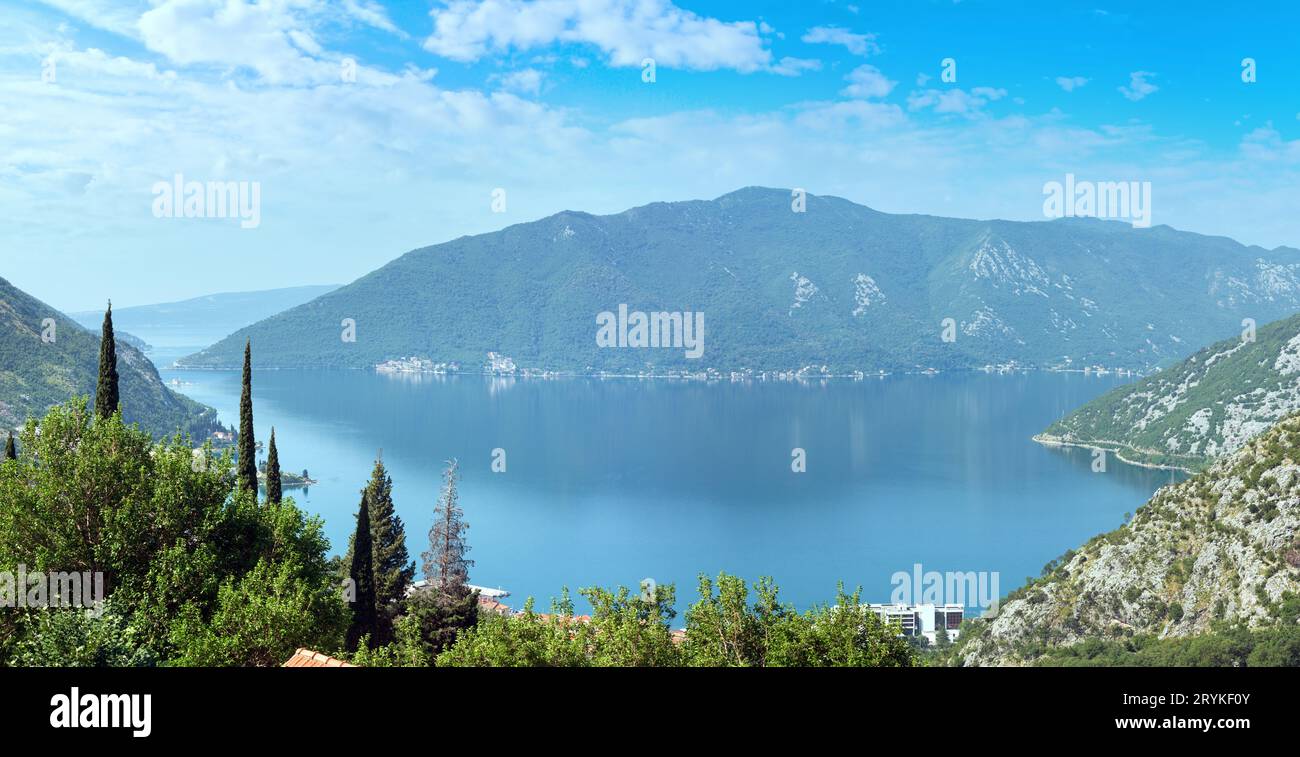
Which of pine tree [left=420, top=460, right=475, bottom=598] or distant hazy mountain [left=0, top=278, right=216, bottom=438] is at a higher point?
distant hazy mountain [left=0, top=278, right=216, bottom=438]

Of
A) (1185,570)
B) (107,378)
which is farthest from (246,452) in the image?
(1185,570)

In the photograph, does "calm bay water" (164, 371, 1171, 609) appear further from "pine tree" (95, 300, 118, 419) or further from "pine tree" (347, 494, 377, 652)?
"pine tree" (95, 300, 118, 419)

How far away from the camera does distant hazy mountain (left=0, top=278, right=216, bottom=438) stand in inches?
3890

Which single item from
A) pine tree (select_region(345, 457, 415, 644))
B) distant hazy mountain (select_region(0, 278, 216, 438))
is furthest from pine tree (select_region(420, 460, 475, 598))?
distant hazy mountain (select_region(0, 278, 216, 438))

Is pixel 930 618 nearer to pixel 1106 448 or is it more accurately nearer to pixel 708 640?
pixel 708 640

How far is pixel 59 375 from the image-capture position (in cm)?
10725

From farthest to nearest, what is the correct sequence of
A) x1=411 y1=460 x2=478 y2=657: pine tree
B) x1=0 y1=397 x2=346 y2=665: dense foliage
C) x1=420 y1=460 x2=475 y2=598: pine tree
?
x1=420 y1=460 x2=475 y2=598: pine tree → x1=411 y1=460 x2=478 y2=657: pine tree → x1=0 y1=397 x2=346 y2=665: dense foliage

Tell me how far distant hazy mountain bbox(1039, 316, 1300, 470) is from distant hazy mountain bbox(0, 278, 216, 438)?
12016cm

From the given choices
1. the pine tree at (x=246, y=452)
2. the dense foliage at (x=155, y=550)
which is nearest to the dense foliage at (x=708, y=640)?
the dense foliage at (x=155, y=550)

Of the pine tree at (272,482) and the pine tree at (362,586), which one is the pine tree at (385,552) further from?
the pine tree at (362,586)

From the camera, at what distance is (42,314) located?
405 feet

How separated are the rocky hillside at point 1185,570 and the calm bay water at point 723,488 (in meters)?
27.6
